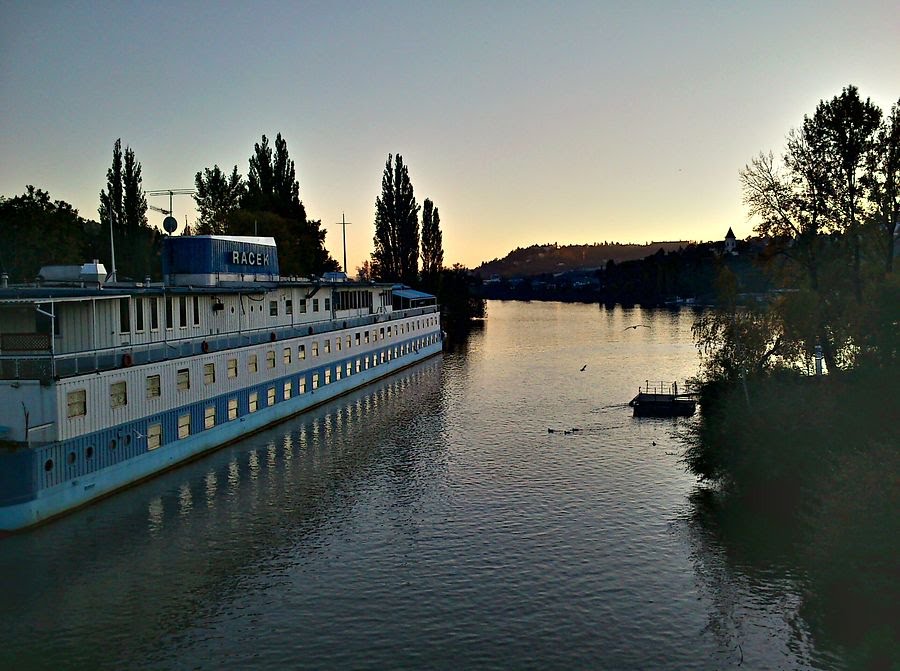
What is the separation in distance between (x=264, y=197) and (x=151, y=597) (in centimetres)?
8332

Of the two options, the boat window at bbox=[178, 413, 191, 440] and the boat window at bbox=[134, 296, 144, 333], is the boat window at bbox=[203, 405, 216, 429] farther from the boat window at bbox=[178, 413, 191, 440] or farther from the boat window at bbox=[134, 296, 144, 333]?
the boat window at bbox=[134, 296, 144, 333]

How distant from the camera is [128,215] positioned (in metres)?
94.1

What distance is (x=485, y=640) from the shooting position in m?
21.2

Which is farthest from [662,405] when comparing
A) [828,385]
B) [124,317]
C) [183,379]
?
[124,317]

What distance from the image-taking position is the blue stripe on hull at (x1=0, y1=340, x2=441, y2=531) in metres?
28.2

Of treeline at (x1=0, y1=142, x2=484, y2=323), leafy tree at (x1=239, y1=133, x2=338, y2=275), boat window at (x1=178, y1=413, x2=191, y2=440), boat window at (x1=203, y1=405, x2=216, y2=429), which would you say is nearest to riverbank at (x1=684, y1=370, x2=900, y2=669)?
boat window at (x1=203, y1=405, x2=216, y2=429)

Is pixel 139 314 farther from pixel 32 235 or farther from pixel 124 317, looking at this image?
pixel 32 235

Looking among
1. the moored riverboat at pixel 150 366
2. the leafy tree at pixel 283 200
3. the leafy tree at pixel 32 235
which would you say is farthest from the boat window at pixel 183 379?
the leafy tree at pixel 283 200

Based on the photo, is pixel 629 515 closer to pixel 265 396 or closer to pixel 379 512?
pixel 379 512

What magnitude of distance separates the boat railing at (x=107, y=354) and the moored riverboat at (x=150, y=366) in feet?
0.26

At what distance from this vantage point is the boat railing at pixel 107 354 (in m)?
30.0

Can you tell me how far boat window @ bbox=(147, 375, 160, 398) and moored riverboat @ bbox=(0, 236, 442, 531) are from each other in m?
0.07

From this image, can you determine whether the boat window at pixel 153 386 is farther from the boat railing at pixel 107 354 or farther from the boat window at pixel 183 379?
the boat window at pixel 183 379

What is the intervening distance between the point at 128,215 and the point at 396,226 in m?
48.6
